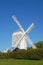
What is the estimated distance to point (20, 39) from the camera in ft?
179

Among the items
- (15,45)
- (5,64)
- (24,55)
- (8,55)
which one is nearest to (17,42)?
(15,45)

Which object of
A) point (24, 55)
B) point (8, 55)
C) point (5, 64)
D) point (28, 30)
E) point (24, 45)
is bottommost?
point (5, 64)

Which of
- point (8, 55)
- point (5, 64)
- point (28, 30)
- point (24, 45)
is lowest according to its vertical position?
point (5, 64)

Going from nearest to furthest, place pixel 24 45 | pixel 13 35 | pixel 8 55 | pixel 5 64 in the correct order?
1. pixel 5 64
2. pixel 8 55
3. pixel 24 45
4. pixel 13 35

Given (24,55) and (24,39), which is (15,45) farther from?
(24,55)

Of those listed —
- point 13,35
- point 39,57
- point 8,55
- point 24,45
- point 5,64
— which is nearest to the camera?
point 5,64

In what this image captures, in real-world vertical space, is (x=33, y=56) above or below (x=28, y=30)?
below

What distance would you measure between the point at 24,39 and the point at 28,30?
2.77m

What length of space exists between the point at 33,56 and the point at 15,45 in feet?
94.0

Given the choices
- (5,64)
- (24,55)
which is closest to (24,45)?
(24,55)

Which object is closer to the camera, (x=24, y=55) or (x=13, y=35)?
(x=24, y=55)

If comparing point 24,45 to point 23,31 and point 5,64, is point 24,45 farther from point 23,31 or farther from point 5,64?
point 5,64

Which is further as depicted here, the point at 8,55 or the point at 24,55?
the point at 8,55

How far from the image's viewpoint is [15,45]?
5581cm
